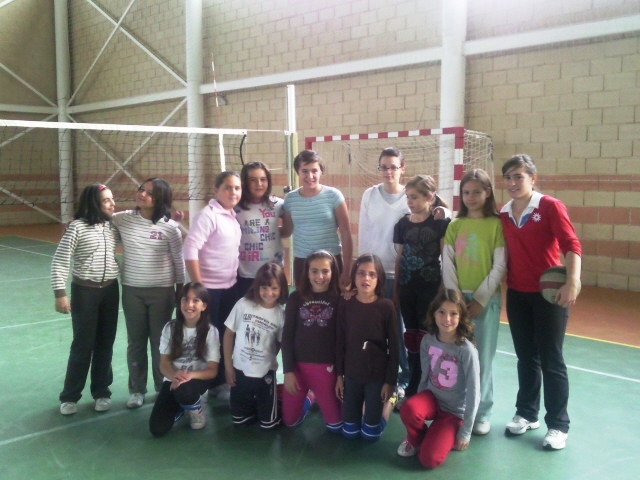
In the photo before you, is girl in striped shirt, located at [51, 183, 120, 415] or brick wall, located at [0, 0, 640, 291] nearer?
girl in striped shirt, located at [51, 183, 120, 415]

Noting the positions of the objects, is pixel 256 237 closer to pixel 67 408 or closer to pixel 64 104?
pixel 67 408

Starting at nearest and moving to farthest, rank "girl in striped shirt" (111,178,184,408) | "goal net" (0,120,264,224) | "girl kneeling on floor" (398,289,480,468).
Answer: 1. "girl kneeling on floor" (398,289,480,468)
2. "girl in striped shirt" (111,178,184,408)
3. "goal net" (0,120,264,224)

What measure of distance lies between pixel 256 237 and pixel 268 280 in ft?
1.50

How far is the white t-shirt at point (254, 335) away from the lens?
323 cm

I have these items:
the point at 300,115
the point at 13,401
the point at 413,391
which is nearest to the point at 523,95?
the point at 300,115

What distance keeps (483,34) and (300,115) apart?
3309mm

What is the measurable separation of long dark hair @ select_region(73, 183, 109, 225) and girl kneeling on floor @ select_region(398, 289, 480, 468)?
1920mm

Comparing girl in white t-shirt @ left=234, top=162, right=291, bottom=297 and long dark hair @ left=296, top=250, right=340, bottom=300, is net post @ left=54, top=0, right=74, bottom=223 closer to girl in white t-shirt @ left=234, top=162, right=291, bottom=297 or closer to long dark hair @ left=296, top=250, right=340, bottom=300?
girl in white t-shirt @ left=234, top=162, right=291, bottom=297

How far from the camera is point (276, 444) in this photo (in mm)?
3057

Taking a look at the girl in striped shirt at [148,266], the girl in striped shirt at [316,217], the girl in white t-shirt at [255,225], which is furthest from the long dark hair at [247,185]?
the girl in striped shirt at [148,266]

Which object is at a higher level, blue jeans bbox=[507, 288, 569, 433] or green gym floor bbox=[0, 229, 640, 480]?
blue jeans bbox=[507, 288, 569, 433]

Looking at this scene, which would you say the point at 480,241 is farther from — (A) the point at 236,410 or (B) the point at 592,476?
(A) the point at 236,410

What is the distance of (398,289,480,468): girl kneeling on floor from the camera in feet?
9.46

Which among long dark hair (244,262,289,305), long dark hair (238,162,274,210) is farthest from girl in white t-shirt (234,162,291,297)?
long dark hair (244,262,289,305)
